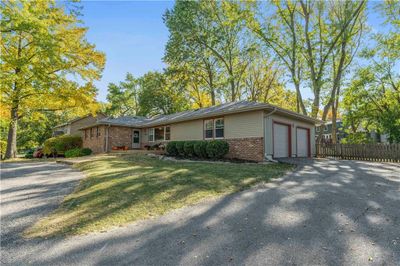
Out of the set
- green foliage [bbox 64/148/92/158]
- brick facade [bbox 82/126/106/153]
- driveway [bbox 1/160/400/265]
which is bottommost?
driveway [bbox 1/160/400/265]

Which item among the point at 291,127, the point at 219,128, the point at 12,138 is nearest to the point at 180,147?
the point at 219,128

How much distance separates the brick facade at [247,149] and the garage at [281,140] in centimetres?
142

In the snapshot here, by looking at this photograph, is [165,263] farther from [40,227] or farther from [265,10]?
[265,10]

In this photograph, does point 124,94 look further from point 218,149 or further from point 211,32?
point 218,149

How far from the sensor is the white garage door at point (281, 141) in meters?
13.5

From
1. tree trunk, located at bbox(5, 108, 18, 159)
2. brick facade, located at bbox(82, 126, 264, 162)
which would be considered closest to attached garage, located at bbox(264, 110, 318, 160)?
brick facade, located at bbox(82, 126, 264, 162)

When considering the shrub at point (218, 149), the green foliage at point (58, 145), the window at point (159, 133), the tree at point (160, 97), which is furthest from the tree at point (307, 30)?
the green foliage at point (58, 145)

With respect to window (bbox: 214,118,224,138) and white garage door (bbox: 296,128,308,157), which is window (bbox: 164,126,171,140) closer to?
window (bbox: 214,118,224,138)

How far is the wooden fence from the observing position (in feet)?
44.0

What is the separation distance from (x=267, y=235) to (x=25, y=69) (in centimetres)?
1759

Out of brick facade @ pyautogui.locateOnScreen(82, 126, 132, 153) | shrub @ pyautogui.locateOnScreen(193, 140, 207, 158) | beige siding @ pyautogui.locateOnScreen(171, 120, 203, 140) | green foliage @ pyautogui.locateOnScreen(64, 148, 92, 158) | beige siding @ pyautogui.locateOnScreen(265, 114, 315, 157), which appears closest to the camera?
beige siding @ pyautogui.locateOnScreen(265, 114, 315, 157)

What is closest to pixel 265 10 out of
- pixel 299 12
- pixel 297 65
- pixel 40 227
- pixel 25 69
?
pixel 299 12

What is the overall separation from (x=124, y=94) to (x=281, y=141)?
105 feet

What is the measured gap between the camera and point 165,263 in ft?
9.17
